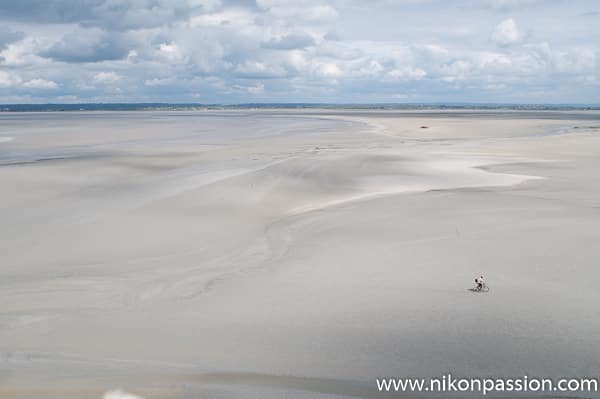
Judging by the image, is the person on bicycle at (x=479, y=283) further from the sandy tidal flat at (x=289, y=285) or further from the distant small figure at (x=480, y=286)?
the sandy tidal flat at (x=289, y=285)

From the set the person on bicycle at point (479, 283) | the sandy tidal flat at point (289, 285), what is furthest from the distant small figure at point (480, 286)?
the sandy tidal flat at point (289, 285)

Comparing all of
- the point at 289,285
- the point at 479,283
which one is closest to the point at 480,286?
the point at 479,283

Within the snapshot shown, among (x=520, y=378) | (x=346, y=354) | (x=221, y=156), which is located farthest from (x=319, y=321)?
(x=221, y=156)

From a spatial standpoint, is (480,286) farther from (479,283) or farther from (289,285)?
(289,285)

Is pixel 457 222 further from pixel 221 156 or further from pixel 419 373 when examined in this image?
pixel 221 156

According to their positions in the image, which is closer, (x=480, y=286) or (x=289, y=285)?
(x=480, y=286)

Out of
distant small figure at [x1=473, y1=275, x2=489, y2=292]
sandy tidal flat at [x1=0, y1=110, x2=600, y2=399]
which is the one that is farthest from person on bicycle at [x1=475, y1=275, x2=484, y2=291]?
sandy tidal flat at [x1=0, y1=110, x2=600, y2=399]

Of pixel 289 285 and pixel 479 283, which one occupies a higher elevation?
pixel 479 283

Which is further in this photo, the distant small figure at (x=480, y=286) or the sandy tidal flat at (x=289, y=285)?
the distant small figure at (x=480, y=286)
